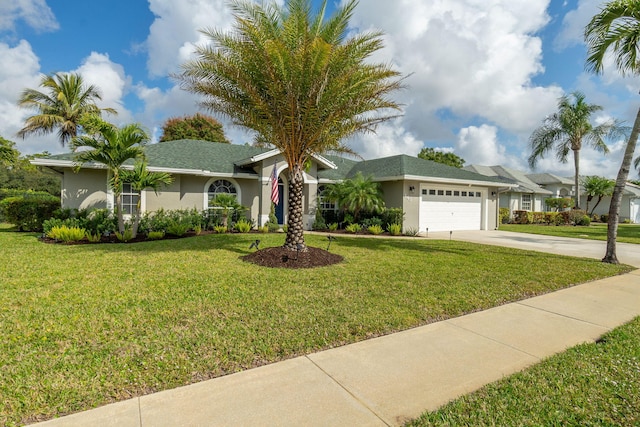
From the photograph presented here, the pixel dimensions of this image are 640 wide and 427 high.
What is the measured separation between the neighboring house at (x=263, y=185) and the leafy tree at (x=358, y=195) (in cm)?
119

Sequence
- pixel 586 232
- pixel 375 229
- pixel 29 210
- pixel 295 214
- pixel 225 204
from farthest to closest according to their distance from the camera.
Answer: pixel 586 232
pixel 375 229
pixel 225 204
pixel 29 210
pixel 295 214

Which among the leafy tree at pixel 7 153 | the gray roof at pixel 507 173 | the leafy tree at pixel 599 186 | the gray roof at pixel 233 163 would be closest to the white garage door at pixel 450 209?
the gray roof at pixel 233 163

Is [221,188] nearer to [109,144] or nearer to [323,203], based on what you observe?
[109,144]

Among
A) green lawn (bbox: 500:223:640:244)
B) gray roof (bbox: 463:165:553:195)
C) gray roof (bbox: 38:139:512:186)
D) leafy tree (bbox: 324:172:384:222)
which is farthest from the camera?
gray roof (bbox: 463:165:553:195)

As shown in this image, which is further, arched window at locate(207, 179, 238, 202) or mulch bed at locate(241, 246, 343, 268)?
arched window at locate(207, 179, 238, 202)

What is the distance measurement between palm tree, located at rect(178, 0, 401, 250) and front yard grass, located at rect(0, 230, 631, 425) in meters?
3.06

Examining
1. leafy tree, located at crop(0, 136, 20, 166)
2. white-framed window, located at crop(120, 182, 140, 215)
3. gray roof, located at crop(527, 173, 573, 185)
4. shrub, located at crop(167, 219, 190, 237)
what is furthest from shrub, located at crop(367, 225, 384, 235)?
leafy tree, located at crop(0, 136, 20, 166)

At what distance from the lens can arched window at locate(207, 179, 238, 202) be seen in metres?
16.5

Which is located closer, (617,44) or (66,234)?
(617,44)

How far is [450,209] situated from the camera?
1903cm

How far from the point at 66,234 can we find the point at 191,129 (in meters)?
25.5

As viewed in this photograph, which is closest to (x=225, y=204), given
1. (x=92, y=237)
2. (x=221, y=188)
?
(x=221, y=188)

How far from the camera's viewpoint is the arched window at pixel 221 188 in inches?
650

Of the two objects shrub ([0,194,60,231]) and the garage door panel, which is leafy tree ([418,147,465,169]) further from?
shrub ([0,194,60,231])
